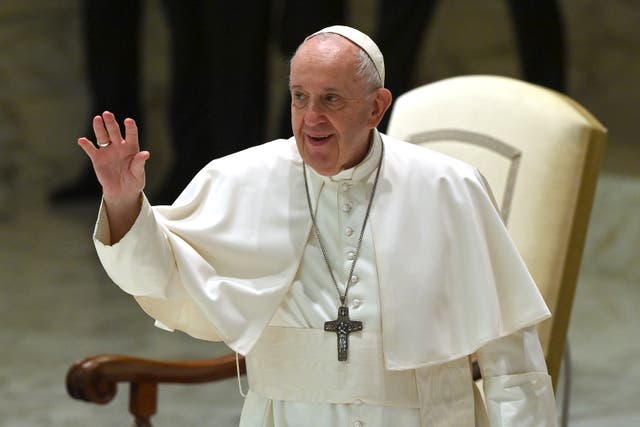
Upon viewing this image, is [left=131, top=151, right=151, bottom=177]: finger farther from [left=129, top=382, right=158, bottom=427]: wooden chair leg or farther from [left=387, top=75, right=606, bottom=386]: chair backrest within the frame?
[left=387, top=75, right=606, bottom=386]: chair backrest

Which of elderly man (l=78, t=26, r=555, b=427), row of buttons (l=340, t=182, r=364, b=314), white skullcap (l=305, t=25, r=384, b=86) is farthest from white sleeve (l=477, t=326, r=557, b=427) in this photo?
white skullcap (l=305, t=25, r=384, b=86)

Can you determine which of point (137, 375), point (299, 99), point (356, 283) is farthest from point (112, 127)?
point (137, 375)

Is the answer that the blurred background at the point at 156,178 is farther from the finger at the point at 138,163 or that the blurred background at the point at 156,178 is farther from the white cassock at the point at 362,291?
the finger at the point at 138,163

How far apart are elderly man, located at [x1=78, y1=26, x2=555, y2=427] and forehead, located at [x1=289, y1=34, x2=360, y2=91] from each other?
0.09ft

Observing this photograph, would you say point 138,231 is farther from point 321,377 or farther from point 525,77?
point 525,77

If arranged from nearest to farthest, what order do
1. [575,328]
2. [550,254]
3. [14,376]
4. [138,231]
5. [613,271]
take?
[138,231] < [550,254] < [14,376] < [575,328] < [613,271]

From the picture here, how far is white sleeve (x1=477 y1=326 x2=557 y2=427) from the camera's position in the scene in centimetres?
283

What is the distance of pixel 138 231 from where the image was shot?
267 cm

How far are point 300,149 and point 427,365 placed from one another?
0.51 metres

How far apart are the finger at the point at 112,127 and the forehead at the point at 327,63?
0.37 metres

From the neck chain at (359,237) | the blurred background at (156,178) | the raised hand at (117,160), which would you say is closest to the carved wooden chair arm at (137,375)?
the neck chain at (359,237)

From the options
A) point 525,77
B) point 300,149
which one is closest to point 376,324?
point 300,149

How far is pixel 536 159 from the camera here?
3666mm

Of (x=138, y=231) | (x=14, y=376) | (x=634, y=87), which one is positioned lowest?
(x=14, y=376)
